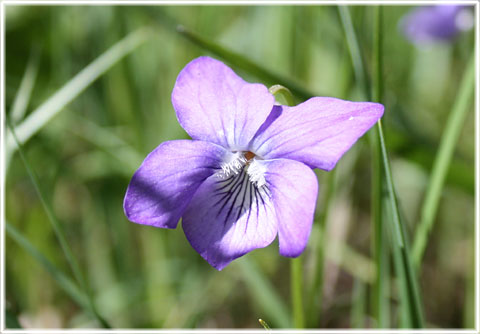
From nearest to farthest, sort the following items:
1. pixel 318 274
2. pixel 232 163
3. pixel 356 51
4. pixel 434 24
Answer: pixel 232 163
pixel 356 51
pixel 318 274
pixel 434 24

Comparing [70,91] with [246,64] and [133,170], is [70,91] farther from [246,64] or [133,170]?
[246,64]

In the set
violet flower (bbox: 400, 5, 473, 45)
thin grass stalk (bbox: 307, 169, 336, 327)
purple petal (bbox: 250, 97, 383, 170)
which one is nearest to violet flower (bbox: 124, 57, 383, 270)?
purple petal (bbox: 250, 97, 383, 170)

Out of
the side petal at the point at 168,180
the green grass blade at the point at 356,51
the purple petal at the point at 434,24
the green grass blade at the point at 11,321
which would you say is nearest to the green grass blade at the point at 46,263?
the green grass blade at the point at 11,321

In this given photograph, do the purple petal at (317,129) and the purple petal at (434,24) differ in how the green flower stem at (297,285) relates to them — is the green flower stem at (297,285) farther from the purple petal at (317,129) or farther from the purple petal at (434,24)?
the purple petal at (434,24)

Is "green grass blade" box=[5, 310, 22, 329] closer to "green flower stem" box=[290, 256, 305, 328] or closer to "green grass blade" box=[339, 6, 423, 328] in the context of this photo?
"green flower stem" box=[290, 256, 305, 328]

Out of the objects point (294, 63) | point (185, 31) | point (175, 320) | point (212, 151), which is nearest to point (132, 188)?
point (212, 151)

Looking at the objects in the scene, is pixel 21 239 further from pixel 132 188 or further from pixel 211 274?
pixel 211 274

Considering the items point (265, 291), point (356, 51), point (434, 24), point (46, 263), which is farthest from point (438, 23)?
point (46, 263)
